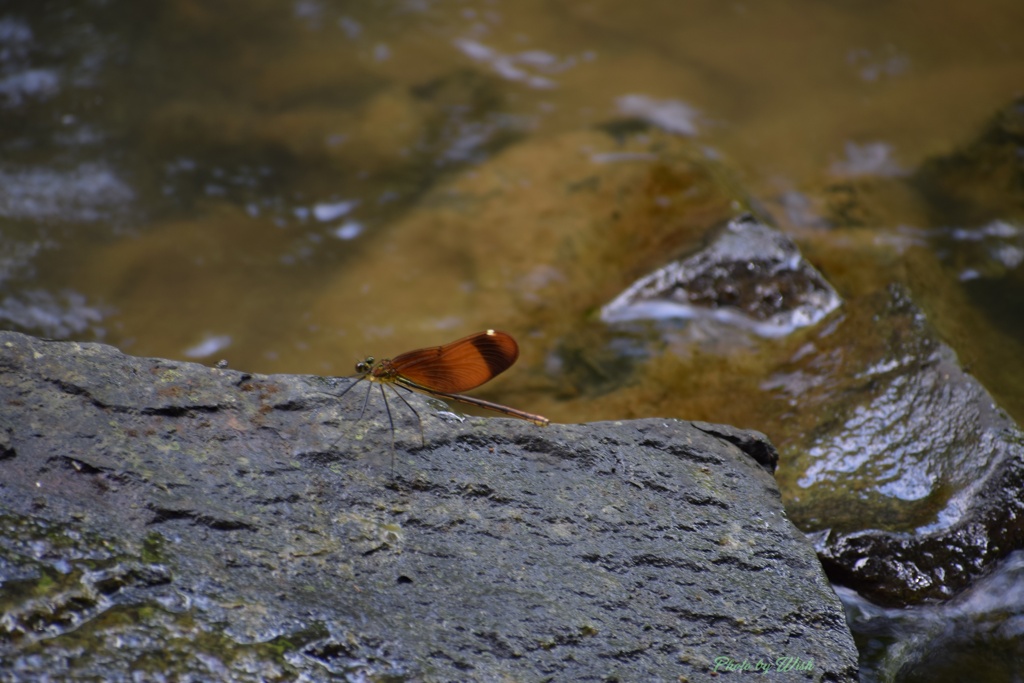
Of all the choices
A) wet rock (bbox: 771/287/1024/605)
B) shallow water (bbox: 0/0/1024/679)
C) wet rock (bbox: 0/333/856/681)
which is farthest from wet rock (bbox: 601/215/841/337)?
wet rock (bbox: 0/333/856/681)

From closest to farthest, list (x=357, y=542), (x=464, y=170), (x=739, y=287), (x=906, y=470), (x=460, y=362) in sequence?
1. (x=357, y=542)
2. (x=460, y=362)
3. (x=906, y=470)
4. (x=739, y=287)
5. (x=464, y=170)

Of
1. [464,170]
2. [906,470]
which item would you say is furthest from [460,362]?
[464,170]

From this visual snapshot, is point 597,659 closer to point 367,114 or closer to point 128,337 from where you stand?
point 128,337

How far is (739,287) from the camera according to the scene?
482 centimetres

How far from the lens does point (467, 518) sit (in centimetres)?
238

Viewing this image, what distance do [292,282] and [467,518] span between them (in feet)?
11.1

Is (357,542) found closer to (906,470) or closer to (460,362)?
(460,362)

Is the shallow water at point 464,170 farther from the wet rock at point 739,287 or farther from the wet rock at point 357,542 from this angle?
the wet rock at point 357,542

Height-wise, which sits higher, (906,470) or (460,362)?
(460,362)

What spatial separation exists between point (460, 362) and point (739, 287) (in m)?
2.44

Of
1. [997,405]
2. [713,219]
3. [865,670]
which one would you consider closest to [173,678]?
[865,670]

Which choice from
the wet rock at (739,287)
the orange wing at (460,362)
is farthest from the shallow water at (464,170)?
the orange wing at (460,362)

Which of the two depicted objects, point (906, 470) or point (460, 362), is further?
point (906, 470)

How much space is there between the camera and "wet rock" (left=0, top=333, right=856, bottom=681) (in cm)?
195
